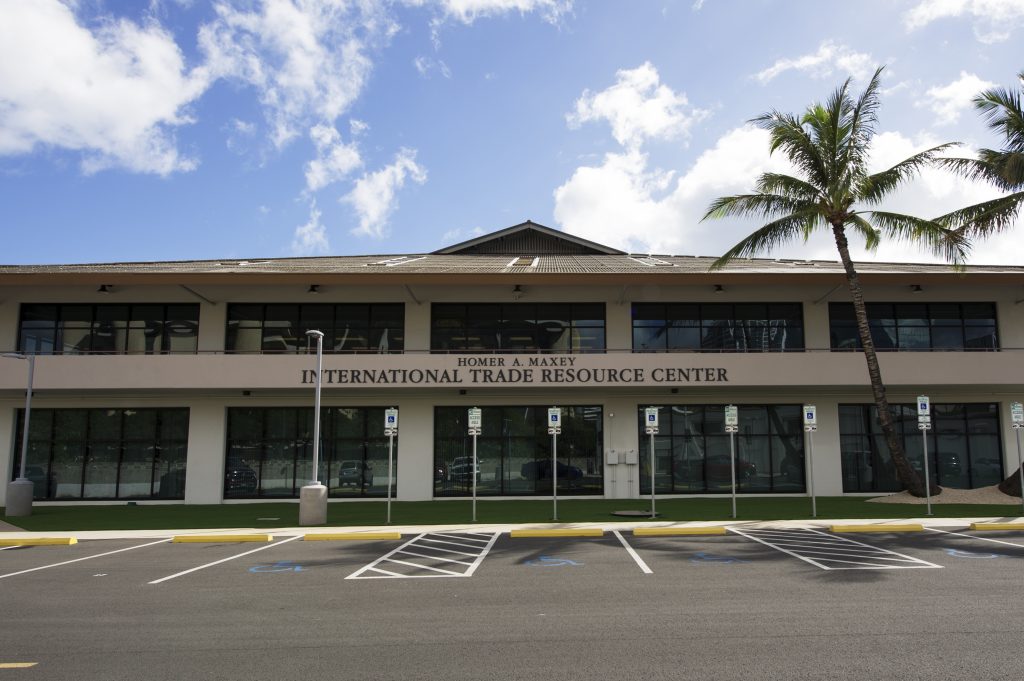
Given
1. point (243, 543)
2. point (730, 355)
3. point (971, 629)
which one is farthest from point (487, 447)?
point (971, 629)

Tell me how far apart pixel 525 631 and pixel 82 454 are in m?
21.4

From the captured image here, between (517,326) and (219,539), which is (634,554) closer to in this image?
(219,539)

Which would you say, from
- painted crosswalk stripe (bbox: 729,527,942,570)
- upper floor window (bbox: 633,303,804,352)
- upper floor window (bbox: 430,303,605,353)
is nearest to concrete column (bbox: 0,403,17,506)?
upper floor window (bbox: 430,303,605,353)

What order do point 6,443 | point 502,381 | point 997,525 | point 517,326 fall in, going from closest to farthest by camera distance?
point 997,525, point 502,381, point 6,443, point 517,326

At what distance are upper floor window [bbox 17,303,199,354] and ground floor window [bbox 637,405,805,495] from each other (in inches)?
612

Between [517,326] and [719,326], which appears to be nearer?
[517,326]

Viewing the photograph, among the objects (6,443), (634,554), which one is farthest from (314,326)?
(634,554)

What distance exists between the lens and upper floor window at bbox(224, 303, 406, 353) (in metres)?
23.5

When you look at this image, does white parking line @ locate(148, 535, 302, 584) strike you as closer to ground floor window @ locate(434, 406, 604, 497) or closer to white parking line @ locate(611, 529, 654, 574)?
white parking line @ locate(611, 529, 654, 574)

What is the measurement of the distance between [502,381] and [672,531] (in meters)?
8.33

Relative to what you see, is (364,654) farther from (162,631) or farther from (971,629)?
(971,629)

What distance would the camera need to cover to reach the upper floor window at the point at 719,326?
23500mm

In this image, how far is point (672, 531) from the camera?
14.6 meters

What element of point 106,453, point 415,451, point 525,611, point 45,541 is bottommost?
point 45,541
